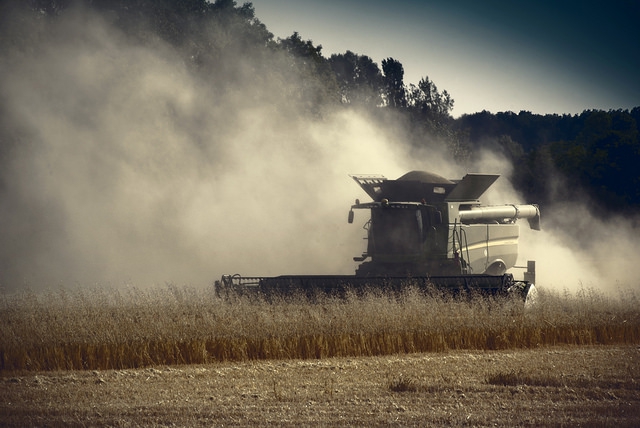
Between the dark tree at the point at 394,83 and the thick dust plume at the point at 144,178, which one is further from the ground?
the dark tree at the point at 394,83

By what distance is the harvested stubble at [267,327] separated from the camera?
13.4m

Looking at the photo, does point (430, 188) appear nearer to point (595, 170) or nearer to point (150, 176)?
point (150, 176)

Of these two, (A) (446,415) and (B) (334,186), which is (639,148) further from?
(A) (446,415)

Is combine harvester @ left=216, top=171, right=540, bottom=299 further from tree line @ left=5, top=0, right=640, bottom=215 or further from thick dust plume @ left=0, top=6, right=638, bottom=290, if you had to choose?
tree line @ left=5, top=0, right=640, bottom=215

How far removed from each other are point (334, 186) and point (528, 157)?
127 ft

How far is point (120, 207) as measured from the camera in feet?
111

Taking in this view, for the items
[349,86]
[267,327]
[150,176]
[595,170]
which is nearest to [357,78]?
[349,86]

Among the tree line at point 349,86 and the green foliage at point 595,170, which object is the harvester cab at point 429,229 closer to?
the tree line at point 349,86

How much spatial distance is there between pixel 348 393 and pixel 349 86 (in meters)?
49.9

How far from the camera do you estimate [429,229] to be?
18.8 m

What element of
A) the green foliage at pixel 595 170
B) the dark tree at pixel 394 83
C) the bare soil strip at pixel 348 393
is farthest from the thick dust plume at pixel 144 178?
the green foliage at pixel 595 170

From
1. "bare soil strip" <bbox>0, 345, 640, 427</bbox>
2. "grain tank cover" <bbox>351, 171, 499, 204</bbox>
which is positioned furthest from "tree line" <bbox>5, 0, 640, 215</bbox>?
"bare soil strip" <bbox>0, 345, 640, 427</bbox>

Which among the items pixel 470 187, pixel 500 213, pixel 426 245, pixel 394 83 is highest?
pixel 394 83

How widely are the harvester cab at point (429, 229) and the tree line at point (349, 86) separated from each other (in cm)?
1827
